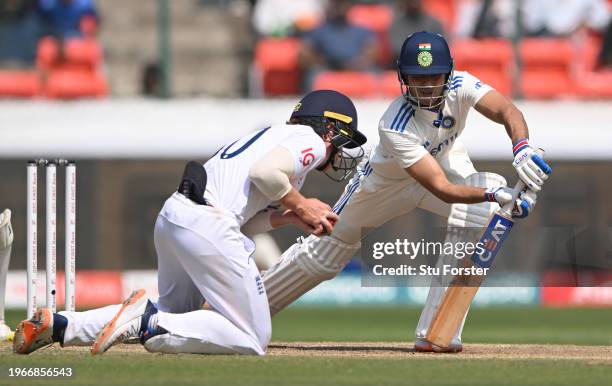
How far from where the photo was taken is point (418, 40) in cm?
748

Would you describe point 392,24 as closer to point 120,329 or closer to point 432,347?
point 432,347

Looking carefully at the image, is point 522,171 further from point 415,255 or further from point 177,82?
point 177,82

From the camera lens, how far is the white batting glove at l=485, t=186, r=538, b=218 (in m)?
7.11

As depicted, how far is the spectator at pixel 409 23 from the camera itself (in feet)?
50.4

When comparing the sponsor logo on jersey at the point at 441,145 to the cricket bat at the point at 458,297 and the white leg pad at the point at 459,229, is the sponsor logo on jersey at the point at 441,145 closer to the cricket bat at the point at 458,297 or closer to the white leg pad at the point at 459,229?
the white leg pad at the point at 459,229

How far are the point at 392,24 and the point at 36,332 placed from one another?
942 cm

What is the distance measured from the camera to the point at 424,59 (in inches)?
292

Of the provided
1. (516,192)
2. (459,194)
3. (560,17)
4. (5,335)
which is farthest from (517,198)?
(560,17)

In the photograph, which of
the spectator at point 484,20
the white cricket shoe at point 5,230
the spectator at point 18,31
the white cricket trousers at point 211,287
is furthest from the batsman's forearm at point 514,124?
the spectator at point 18,31

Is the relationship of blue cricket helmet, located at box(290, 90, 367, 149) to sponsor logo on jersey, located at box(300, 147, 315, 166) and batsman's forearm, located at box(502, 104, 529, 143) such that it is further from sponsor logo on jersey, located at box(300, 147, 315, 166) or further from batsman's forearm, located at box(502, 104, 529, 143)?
batsman's forearm, located at box(502, 104, 529, 143)

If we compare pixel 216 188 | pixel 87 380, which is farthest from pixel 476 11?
pixel 87 380

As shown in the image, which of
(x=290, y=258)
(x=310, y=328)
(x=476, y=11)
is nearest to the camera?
(x=290, y=258)

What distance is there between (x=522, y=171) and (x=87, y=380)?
2643 millimetres

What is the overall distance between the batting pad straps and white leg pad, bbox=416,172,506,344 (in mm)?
651
